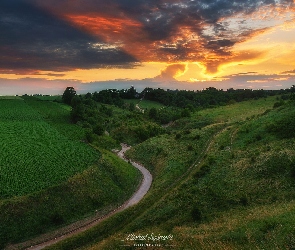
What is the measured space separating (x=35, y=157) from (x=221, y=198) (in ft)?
134

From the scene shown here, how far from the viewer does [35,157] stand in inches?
2569

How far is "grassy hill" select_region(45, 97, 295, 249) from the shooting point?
3044 centimetres

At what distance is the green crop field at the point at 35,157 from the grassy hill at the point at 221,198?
48.9 ft

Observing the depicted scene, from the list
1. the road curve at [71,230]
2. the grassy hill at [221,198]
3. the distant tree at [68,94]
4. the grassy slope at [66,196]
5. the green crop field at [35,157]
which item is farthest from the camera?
the distant tree at [68,94]

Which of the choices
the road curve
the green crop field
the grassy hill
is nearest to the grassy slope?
the green crop field

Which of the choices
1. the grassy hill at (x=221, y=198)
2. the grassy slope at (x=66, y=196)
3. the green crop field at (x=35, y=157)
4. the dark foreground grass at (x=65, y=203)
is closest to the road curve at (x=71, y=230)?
the dark foreground grass at (x=65, y=203)

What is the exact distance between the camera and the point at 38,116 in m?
121

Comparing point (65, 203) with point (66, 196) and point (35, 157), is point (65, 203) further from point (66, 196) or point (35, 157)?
point (35, 157)

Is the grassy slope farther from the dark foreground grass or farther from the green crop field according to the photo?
the green crop field

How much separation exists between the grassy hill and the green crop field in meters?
14.9

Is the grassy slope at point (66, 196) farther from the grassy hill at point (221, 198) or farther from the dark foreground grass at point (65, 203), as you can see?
the grassy hill at point (221, 198)

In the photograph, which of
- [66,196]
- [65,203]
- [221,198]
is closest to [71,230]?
[65,203]

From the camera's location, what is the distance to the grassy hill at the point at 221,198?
30.4 metres

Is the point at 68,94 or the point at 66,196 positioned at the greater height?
the point at 68,94
